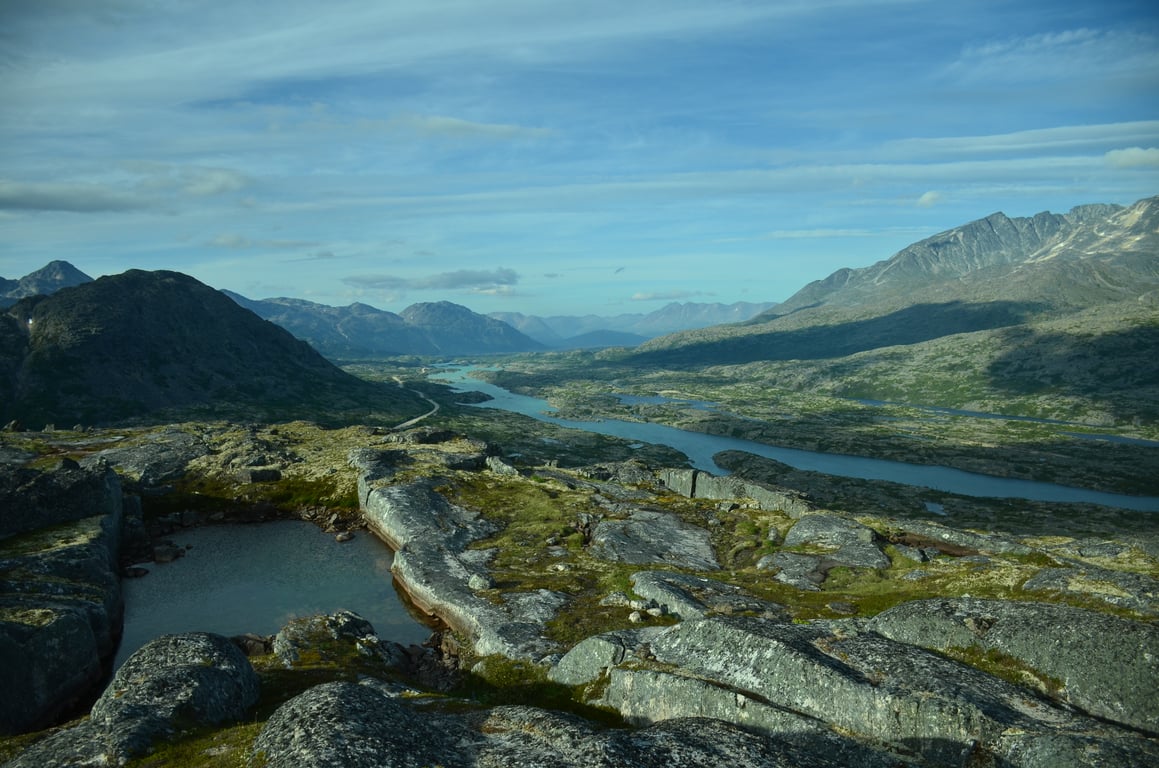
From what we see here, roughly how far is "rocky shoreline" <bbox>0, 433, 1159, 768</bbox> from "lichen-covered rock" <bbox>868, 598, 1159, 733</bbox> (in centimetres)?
9

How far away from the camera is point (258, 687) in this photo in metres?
33.3

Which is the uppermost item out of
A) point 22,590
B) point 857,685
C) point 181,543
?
point 857,685

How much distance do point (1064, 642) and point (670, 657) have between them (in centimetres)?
1763

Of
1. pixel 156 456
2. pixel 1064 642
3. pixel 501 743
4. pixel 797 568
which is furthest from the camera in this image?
pixel 156 456

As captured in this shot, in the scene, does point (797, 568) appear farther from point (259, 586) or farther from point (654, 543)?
point (259, 586)

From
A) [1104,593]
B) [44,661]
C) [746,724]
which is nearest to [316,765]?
[746,724]

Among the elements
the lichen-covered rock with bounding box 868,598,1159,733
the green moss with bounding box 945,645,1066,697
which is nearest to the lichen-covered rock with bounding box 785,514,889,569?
the lichen-covered rock with bounding box 868,598,1159,733

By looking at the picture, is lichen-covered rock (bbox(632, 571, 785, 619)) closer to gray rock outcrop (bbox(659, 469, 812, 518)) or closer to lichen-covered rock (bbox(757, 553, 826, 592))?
lichen-covered rock (bbox(757, 553, 826, 592))

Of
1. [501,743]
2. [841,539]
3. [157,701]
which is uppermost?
[501,743]

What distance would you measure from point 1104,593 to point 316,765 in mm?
46515

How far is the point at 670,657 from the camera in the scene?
30.5 m

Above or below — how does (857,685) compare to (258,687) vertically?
above

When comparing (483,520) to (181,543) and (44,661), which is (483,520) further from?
(44,661)

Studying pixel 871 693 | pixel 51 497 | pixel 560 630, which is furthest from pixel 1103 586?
pixel 51 497
